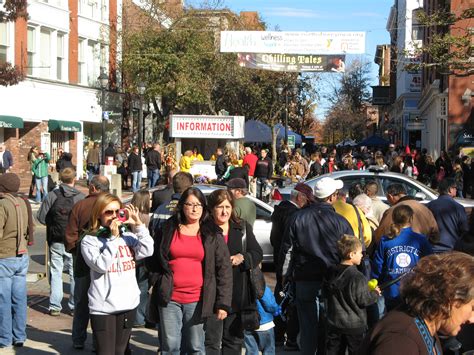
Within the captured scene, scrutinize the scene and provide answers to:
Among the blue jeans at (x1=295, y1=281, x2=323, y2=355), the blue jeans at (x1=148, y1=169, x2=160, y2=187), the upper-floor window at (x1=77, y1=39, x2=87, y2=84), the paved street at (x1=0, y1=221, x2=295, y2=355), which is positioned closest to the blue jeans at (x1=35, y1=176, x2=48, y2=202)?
the blue jeans at (x1=148, y1=169, x2=160, y2=187)

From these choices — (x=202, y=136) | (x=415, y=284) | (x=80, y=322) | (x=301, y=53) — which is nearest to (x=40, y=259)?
(x=80, y=322)

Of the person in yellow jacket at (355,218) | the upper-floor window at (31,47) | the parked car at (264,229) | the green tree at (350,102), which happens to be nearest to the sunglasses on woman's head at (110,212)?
the person in yellow jacket at (355,218)

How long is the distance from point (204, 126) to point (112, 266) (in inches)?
907

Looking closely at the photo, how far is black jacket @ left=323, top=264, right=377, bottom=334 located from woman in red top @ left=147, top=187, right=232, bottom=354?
88 cm

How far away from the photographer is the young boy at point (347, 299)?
21.1 feet

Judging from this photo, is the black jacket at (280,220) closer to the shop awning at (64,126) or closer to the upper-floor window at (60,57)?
the shop awning at (64,126)

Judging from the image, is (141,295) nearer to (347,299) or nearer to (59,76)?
(347,299)

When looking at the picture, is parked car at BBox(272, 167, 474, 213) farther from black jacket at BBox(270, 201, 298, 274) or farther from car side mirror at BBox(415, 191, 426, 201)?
black jacket at BBox(270, 201, 298, 274)

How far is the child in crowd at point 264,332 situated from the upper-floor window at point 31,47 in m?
29.6

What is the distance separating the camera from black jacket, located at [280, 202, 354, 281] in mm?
7238

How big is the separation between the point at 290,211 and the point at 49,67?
29413 millimetres

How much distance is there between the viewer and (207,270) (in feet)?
20.5

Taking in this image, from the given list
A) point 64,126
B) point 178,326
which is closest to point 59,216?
point 178,326

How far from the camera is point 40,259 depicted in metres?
15.0
